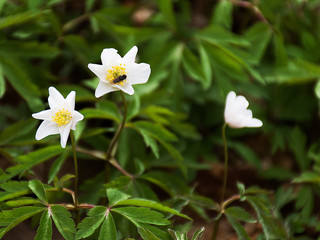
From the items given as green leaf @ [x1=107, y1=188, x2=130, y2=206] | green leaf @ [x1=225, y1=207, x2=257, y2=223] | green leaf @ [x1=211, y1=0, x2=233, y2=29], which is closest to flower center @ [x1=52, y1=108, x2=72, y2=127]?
green leaf @ [x1=107, y1=188, x2=130, y2=206]

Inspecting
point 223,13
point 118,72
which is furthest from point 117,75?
point 223,13

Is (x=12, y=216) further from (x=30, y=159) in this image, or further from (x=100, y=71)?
(x=100, y=71)

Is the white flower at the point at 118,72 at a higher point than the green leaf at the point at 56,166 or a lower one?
higher

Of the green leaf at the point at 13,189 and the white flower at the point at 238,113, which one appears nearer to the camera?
the green leaf at the point at 13,189

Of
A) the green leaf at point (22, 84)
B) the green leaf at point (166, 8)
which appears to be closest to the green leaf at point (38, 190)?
the green leaf at point (22, 84)

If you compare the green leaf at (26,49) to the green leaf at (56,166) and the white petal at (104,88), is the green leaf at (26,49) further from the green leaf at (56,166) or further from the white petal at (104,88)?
the white petal at (104,88)

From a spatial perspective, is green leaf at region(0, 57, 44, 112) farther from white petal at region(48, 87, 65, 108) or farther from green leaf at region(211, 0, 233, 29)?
green leaf at region(211, 0, 233, 29)

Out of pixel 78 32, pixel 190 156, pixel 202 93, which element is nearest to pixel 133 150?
pixel 190 156
